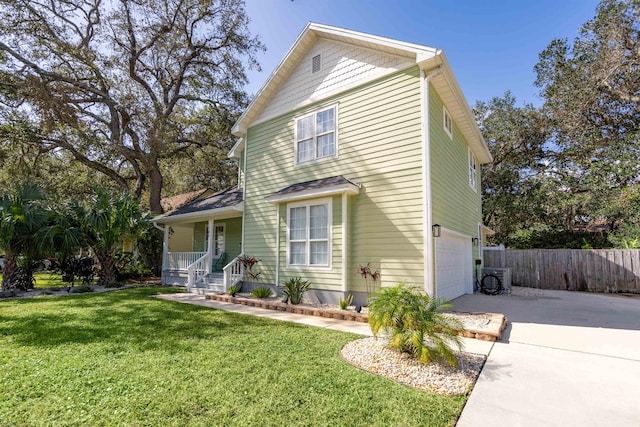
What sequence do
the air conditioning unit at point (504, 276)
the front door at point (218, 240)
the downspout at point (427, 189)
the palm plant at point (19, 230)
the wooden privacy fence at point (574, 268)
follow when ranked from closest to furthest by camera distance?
the downspout at point (427, 189) < the palm plant at point (19, 230) < the air conditioning unit at point (504, 276) < the wooden privacy fence at point (574, 268) < the front door at point (218, 240)

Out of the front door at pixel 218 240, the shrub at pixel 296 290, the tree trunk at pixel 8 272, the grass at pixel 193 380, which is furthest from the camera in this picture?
the front door at pixel 218 240

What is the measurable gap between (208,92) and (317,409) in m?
20.8

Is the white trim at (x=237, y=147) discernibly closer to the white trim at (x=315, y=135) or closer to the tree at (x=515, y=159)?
the white trim at (x=315, y=135)

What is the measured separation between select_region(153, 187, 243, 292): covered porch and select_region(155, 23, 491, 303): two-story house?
0.44 feet

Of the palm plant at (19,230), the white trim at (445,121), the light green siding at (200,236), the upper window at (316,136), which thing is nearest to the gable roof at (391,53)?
the white trim at (445,121)

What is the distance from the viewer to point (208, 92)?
1995cm

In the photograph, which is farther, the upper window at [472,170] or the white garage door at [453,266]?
the upper window at [472,170]

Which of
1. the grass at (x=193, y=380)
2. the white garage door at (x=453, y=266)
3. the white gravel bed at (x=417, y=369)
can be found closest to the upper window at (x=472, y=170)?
the white garage door at (x=453, y=266)

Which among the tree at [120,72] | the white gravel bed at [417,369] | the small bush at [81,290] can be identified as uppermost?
the tree at [120,72]

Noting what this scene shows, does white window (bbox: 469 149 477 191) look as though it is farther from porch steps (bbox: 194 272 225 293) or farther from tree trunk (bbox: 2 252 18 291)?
tree trunk (bbox: 2 252 18 291)

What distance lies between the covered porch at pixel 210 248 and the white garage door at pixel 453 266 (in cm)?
629

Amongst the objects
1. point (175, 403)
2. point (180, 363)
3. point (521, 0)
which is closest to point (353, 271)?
point (180, 363)

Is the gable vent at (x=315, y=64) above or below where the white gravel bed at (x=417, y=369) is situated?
above

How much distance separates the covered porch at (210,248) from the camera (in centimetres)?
1110
